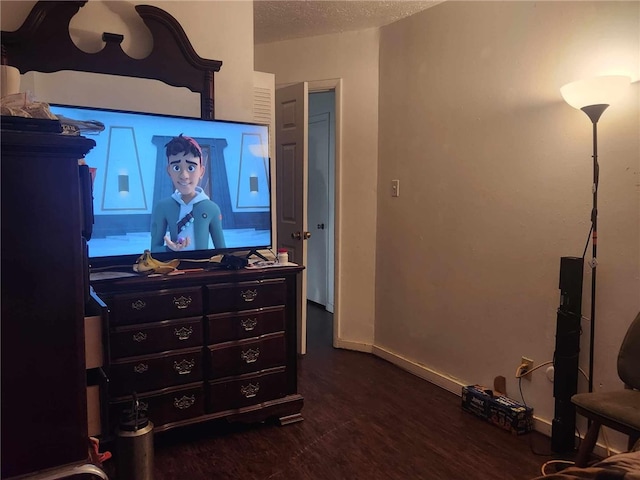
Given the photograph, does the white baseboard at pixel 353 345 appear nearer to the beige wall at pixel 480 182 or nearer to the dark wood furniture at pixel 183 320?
the beige wall at pixel 480 182

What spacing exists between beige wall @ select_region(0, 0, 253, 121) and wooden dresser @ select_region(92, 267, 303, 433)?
95 cm

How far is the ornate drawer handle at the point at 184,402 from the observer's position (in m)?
2.33

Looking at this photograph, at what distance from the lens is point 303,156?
3650mm

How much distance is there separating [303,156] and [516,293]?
174cm

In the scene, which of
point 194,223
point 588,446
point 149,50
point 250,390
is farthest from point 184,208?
point 588,446

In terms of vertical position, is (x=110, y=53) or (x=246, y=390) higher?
(x=110, y=53)

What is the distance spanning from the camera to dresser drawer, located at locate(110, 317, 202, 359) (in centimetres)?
218

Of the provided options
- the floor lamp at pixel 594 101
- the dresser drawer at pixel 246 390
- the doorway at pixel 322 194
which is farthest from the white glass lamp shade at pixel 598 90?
the doorway at pixel 322 194

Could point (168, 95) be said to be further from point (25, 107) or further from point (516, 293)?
point (516, 293)

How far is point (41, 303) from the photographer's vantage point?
0.99 meters

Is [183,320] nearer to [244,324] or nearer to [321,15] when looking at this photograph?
[244,324]

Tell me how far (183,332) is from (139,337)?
7.7 inches

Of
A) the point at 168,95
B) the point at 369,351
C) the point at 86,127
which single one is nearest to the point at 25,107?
the point at 86,127

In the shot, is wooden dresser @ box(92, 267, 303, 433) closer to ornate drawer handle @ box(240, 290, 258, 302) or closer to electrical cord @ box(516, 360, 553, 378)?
ornate drawer handle @ box(240, 290, 258, 302)
